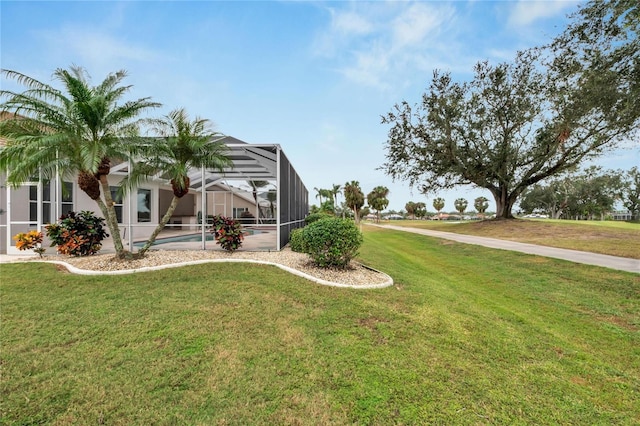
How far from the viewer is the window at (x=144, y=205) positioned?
13289mm

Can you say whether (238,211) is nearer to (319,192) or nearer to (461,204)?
(319,192)

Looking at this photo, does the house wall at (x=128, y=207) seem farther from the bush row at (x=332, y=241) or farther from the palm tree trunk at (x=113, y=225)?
the bush row at (x=332, y=241)

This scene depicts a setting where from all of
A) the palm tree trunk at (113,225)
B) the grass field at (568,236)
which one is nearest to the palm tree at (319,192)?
the grass field at (568,236)

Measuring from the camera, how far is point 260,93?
12.8m

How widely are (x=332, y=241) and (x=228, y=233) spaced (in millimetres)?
3670

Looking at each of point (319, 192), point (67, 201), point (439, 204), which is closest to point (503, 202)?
point (67, 201)

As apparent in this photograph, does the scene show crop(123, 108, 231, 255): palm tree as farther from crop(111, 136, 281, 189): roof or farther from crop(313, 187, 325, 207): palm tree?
crop(313, 187, 325, 207): palm tree

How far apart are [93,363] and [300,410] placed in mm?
2312

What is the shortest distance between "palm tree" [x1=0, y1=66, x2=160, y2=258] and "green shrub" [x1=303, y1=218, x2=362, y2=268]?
195 inches

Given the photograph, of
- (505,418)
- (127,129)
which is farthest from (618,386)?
(127,129)

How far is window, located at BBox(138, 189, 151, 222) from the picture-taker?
523 inches

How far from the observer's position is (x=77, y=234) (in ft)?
27.2

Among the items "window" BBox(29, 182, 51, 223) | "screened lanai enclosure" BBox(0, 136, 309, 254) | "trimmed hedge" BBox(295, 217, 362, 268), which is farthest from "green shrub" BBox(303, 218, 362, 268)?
"window" BBox(29, 182, 51, 223)

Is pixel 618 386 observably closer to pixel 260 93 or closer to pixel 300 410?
pixel 300 410
